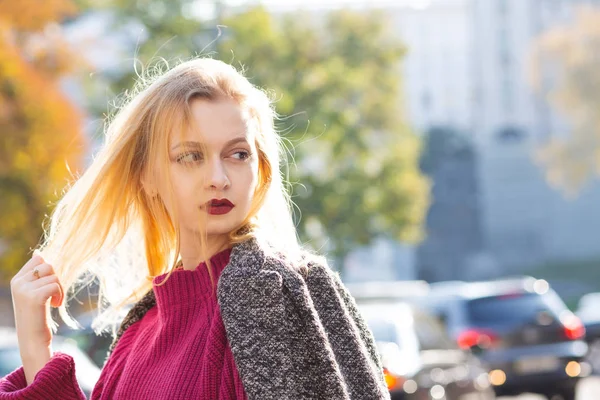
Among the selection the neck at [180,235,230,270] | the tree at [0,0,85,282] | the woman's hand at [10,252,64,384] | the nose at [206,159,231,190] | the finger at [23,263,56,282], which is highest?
the tree at [0,0,85,282]

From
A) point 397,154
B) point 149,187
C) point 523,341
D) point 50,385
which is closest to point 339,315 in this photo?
point 149,187

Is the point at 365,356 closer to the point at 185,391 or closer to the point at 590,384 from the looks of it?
the point at 185,391

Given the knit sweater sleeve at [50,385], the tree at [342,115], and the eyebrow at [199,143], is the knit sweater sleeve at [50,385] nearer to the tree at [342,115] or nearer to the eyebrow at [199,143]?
the eyebrow at [199,143]

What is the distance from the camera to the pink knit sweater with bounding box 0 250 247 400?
8.27ft

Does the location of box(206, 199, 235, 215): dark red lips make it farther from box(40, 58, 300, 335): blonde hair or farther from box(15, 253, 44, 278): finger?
box(15, 253, 44, 278): finger

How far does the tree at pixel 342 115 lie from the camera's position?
31.5 metres

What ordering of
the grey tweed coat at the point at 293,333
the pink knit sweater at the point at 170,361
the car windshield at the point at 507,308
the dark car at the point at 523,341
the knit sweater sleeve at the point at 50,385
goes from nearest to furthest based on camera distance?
1. the grey tweed coat at the point at 293,333
2. the pink knit sweater at the point at 170,361
3. the knit sweater sleeve at the point at 50,385
4. the dark car at the point at 523,341
5. the car windshield at the point at 507,308

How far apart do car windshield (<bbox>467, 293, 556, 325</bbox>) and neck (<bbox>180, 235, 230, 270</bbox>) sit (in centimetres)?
1285

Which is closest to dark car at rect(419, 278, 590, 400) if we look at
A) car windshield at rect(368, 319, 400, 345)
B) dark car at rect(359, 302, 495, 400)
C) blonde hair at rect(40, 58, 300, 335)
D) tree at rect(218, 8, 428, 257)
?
dark car at rect(359, 302, 495, 400)

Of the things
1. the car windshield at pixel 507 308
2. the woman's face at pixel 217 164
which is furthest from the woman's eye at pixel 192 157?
the car windshield at pixel 507 308

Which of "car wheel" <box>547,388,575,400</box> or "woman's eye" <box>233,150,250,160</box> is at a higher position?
"car wheel" <box>547,388,575,400</box>

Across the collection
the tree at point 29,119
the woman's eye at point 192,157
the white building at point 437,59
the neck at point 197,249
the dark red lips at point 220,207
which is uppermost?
the white building at point 437,59

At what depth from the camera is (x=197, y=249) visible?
9.04ft

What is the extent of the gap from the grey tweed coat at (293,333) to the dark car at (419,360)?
24.5 ft
